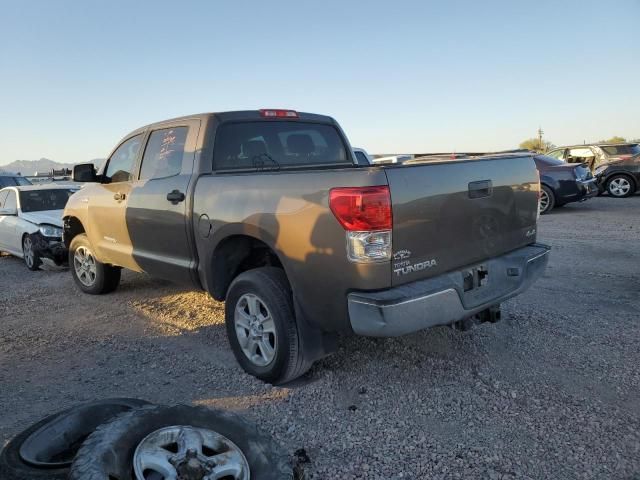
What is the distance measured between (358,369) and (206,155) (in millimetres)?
2144

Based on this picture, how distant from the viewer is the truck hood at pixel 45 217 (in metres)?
8.33

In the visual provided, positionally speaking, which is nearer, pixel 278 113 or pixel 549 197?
pixel 278 113

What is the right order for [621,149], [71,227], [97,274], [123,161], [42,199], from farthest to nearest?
Result: [621,149] < [42,199] < [71,227] < [97,274] < [123,161]

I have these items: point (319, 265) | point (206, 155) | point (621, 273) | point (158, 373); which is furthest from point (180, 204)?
point (621, 273)

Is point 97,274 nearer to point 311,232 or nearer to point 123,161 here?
point 123,161

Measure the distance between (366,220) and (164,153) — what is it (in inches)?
104

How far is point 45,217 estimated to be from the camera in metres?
8.56

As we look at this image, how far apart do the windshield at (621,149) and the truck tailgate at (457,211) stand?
609 inches

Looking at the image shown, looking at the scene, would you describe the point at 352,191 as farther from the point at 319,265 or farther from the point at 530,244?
the point at 530,244

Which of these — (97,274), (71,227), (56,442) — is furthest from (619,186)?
(56,442)

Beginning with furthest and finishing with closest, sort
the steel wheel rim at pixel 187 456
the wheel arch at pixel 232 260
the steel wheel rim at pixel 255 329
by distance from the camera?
the wheel arch at pixel 232 260 → the steel wheel rim at pixel 255 329 → the steel wheel rim at pixel 187 456

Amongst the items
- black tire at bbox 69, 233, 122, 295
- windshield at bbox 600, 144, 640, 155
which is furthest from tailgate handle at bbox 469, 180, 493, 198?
windshield at bbox 600, 144, 640, 155

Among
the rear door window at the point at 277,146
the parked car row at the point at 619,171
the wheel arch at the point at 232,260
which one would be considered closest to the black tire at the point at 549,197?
the parked car row at the point at 619,171

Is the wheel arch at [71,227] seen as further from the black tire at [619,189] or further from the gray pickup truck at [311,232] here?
the black tire at [619,189]
